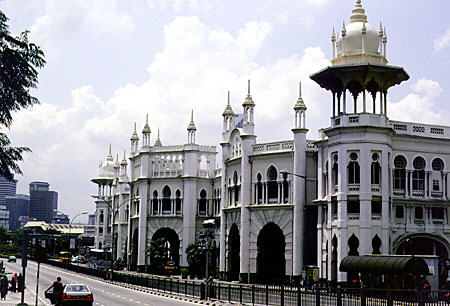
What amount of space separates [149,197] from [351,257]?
143 ft

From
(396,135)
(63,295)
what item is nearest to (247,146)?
(396,135)

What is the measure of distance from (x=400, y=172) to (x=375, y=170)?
3421mm

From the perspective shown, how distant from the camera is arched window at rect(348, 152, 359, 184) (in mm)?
51175

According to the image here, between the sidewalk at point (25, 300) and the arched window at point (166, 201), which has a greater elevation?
the arched window at point (166, 201)

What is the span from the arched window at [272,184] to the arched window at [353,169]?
1155 centimetres

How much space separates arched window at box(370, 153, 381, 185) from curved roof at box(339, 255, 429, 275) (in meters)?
6.66

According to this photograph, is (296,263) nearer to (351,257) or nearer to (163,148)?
(351,257)

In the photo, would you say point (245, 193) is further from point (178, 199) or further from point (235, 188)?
point (178, 199)

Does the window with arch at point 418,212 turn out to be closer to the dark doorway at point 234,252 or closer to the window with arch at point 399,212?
the window with arch at point 399,212

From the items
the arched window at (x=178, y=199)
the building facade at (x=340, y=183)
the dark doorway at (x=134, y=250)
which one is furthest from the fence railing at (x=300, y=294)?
the dark doorway at (x=134, y=250)

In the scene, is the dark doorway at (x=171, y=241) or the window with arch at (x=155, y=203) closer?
the dark doorway at (x=171, y=241)

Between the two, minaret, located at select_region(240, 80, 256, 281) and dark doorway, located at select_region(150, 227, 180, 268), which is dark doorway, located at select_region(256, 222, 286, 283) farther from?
dark doorway, located at select_region(150, 227, 180, 268)

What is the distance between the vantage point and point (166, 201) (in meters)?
86.1

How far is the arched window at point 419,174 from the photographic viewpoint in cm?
5416
